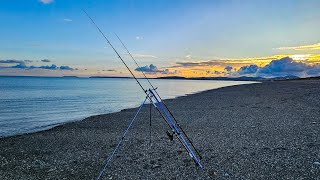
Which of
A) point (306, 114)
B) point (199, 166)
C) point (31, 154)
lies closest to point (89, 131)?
point (31, 154)

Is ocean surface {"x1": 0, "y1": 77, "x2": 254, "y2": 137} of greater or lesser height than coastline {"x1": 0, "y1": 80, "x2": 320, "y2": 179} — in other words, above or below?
below

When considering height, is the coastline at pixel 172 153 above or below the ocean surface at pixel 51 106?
above

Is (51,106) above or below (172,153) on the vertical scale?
below

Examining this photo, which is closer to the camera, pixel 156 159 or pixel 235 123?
pixel 156 159

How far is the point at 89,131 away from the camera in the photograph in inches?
539

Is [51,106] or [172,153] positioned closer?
[172,153]

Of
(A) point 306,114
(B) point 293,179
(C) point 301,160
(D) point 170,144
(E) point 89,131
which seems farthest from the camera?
(A) point 306,114

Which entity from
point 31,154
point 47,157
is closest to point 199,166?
point 47,157

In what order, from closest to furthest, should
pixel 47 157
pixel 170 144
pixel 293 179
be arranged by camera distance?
pixel 293 179 → pixel 47 157 → pixel 170 144

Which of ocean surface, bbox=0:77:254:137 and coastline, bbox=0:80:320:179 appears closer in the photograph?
coastline, bbox=0:80:320:179

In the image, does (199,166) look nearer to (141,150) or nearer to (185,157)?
(185,157)

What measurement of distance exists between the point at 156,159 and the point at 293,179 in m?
4.07

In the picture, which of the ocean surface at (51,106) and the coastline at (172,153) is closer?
the coastline at (172,153)

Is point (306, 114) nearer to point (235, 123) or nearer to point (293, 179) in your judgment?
point (235, 123)
